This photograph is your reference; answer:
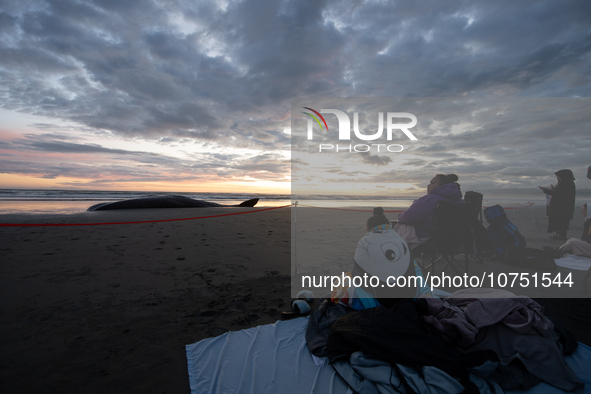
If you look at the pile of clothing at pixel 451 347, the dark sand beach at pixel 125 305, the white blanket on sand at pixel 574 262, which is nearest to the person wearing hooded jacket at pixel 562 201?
the white blanket on sand at pixel 574 262

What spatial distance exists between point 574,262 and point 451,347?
454cm

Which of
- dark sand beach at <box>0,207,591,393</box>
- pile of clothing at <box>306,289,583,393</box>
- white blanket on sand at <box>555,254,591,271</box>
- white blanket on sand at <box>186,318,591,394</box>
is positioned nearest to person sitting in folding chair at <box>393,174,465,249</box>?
dark sand beach at <box>0,207,591,393</box>

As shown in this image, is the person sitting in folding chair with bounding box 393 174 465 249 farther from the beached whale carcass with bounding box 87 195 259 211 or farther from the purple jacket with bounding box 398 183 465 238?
the beached whale carcass with bounding box 87 195 259 211

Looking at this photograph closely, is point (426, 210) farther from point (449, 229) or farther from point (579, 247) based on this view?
point (579, 247)

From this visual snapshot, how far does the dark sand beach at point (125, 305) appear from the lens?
1951mm

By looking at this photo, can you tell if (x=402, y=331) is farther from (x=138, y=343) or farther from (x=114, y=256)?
(x=114, y=256)

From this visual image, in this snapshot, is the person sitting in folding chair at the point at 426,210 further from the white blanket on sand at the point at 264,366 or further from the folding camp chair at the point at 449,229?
the white blanket on sand at the point at 264,366

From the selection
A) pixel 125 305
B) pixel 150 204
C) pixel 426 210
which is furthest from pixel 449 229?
pixel 150 204

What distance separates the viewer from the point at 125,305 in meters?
2.99

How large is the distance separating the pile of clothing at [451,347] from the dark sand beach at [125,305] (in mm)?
1072

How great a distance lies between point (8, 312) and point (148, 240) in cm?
336

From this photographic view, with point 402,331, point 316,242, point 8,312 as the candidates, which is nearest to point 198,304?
point 8,312

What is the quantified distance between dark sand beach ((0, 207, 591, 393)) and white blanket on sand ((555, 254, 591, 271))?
150 cm

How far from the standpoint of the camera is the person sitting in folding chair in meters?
3.96
